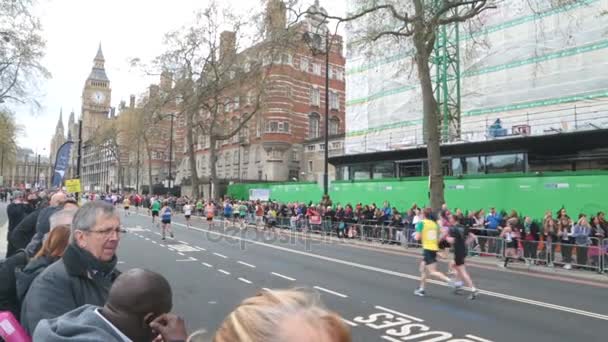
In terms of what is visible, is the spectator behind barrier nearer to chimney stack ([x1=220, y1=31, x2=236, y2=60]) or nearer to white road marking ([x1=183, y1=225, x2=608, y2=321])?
white road marking ([x1=183, y1=225, x2=608, y2=321])

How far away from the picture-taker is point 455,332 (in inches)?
261

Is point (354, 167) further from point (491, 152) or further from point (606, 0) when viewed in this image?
point (606, 0)

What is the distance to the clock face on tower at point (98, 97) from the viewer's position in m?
134

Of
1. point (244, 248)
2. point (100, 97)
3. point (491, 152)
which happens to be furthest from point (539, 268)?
point (100, 97)

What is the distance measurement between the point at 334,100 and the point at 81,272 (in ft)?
193

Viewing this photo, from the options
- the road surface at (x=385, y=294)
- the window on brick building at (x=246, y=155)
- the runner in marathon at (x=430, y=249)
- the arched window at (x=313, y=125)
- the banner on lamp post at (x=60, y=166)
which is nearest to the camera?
the road surface at (x=385, y=294)

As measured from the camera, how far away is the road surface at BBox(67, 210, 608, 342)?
679 cm

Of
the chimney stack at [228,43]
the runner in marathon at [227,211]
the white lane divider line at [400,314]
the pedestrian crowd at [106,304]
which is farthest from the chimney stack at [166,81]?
the pedestrian crowd at [106,304]

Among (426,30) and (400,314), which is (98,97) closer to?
(426,30)

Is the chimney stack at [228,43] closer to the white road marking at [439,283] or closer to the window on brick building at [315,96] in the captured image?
the white road marking at [439,283]

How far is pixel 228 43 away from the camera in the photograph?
35219 mm

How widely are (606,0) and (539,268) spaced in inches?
687

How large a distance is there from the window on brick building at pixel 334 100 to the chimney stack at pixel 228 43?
2587cm

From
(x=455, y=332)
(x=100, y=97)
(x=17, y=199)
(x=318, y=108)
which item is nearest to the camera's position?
(x=455, y=332)
